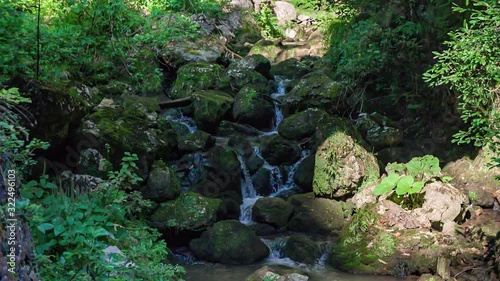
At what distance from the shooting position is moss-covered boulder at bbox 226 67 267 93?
1264cm

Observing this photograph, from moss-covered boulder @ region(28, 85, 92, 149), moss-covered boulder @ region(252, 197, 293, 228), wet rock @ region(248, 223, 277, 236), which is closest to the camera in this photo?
moss-covered boulder @ region(28, 85, 92, 149)

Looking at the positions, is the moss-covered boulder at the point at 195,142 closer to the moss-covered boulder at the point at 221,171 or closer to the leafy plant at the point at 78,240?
the moss-covered boulder at the point at 221,171

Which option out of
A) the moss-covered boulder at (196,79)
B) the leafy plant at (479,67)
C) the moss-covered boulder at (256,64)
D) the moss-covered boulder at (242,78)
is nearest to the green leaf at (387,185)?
the leafy plant at (479,67)

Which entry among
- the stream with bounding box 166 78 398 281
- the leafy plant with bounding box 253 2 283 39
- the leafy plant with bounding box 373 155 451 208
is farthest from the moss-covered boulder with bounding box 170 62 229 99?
the leafy plant with bounding box 253 2 283 39

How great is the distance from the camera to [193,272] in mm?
7336

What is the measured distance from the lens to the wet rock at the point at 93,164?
7418 mm

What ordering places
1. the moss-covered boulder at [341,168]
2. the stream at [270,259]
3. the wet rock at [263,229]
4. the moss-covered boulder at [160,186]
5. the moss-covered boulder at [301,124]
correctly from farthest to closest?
the moss-covered boulder at [301,124], the moss-covered boulder at [341,168], the wet rock at [263,229], the moss-covered boulder at [160,186], the stream at [270,259]

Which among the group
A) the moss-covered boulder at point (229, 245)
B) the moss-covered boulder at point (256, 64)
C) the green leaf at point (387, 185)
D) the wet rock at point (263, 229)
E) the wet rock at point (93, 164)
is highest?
the moss-covered boulder at point (256, 64)

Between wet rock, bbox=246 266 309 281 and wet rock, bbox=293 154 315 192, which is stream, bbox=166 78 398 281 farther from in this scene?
wet rock, bbox=246 266 309 281

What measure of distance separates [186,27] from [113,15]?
277 centimetres

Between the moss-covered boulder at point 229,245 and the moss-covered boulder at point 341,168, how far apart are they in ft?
6.27

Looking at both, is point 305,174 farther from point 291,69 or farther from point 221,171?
point 291,69

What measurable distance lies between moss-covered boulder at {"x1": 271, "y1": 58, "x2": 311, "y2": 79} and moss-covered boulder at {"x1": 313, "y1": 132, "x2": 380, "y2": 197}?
4.69 metres

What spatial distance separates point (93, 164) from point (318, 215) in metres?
3.61
